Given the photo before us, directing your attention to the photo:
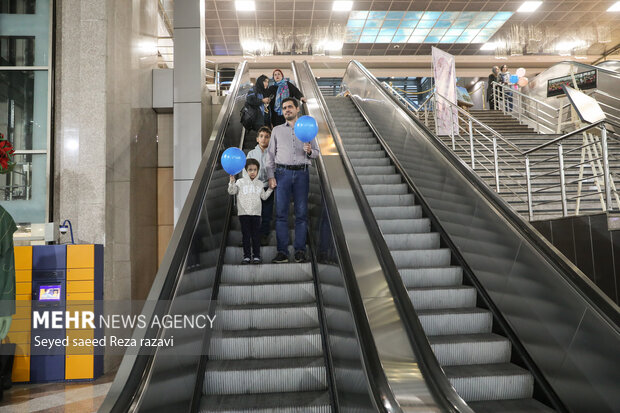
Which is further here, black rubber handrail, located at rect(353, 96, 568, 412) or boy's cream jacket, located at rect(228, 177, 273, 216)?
boy's cream jacket, located at rect(228, 177, 273, 216)

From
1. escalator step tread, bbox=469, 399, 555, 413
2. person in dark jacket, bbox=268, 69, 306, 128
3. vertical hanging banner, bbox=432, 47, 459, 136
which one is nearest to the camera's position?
escalator step tread, bbox=469, 399, 555, 413

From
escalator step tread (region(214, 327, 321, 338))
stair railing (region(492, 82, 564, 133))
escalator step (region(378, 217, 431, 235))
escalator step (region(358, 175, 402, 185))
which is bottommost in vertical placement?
escalator step tread (region(214, 327, 321, 338))

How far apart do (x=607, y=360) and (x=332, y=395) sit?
1735 mm

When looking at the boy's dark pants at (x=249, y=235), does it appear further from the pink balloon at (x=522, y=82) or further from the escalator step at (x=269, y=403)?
the pink balloon at (x=522, y=82)

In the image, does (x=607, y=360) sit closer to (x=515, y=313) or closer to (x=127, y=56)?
(x=515, y=313)

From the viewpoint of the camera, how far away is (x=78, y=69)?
6746 millimetres

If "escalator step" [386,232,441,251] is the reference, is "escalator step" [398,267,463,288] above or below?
below

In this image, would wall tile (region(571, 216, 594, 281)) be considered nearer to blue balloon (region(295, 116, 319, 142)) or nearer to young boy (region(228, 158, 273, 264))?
blue balloon (region(295, 116, 319, 142))

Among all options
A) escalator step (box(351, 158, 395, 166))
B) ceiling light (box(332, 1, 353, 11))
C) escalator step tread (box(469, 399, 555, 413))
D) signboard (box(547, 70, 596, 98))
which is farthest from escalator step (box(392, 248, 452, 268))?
ceiling light (box(332, 1, 353, 11))

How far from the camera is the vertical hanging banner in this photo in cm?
915

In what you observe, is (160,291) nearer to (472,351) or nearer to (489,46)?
(472,351)

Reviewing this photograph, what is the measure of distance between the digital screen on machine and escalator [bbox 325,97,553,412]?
4.03 m

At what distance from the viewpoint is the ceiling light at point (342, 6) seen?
575 inches

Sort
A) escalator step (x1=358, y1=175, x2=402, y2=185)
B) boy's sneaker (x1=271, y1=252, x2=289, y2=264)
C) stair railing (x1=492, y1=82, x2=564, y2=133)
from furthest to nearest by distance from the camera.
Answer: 1. stair railing (x1=492, y1=82, x2=564, y2=133)
2. escalator step (x1=358, y1=175, x2=402, y2=185)
3. boy's sneaker (x1=271, y1=252, x2=289, y2=264)
